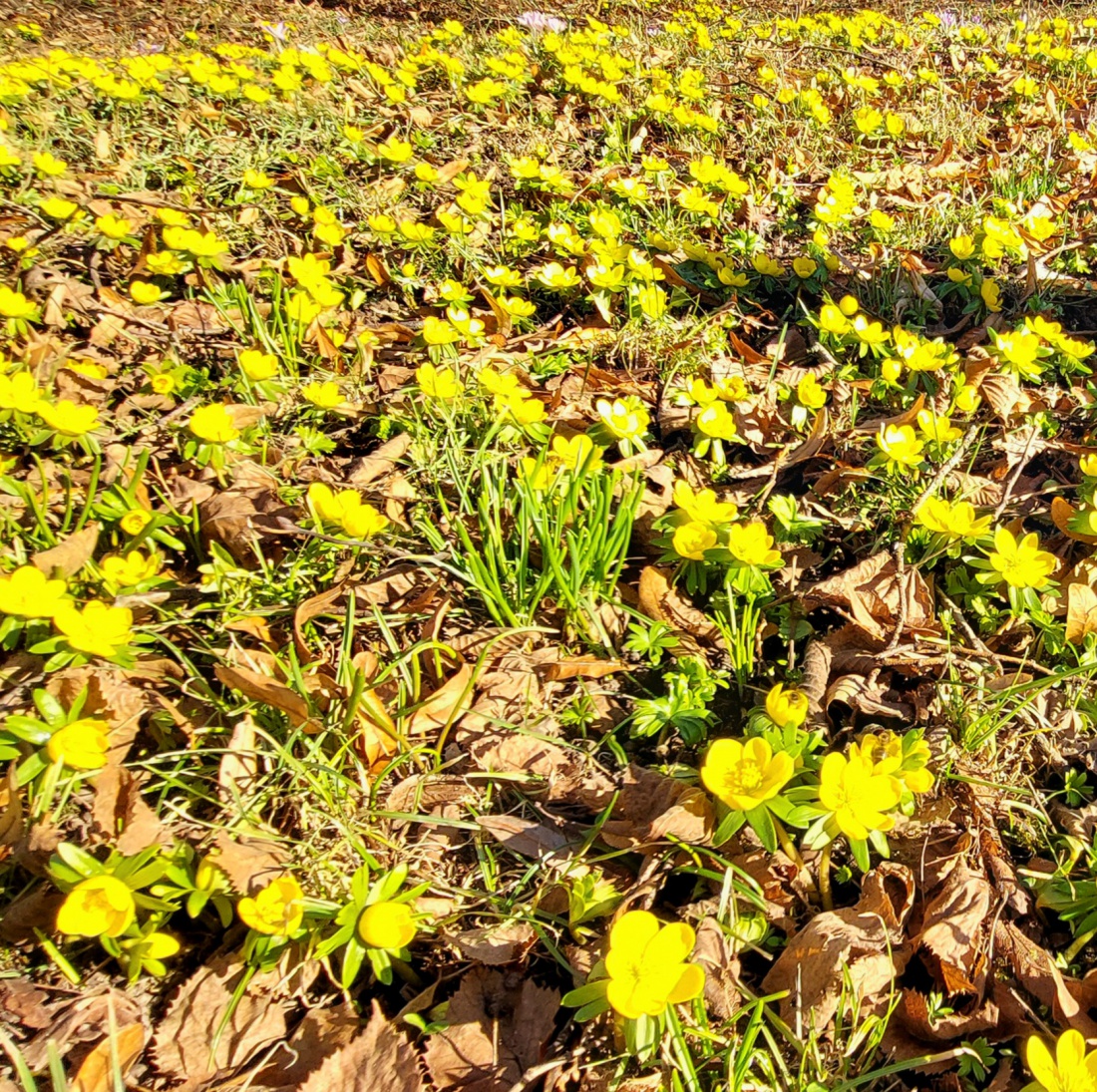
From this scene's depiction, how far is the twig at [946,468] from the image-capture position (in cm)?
191

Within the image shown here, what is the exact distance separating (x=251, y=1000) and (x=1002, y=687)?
1.54m

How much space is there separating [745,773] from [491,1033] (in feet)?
1.93

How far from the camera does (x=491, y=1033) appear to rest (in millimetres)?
1265

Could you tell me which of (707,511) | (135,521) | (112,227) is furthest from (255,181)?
(707,511)

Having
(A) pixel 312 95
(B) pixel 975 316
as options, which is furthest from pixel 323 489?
(A) pixel 312 95

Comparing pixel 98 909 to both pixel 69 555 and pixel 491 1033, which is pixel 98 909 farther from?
pixel 69 555

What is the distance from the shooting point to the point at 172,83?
4008 mm

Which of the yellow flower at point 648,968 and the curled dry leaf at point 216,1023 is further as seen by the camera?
the curled dry leaf at point 216,1023

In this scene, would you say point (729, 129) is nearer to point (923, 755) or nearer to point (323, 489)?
point (323, 489)

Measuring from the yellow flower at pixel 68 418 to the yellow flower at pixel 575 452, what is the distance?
1.16 metres

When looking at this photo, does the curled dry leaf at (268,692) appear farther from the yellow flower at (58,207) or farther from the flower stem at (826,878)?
the yellow flower at (58,207)

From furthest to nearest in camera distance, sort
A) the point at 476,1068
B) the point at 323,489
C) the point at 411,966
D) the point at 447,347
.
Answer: the point at 447,347
the point at 323,489
the point at 411,966
the point at 476,1068

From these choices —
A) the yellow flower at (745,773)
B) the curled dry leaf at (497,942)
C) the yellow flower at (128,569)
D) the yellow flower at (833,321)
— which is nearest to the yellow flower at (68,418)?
the yellow flower at (128,569)

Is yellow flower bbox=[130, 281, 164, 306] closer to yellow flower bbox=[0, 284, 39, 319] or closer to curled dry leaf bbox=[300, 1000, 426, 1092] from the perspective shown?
yellow flower bbox=[0, 284, 39, 319]
